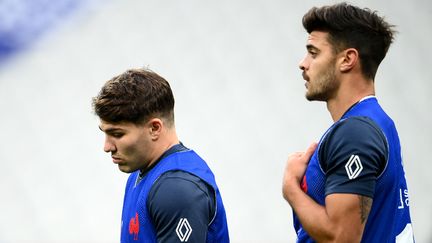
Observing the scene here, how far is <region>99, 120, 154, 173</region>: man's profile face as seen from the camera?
255 centimetres

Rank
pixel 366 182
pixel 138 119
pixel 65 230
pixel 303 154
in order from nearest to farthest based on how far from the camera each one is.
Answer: pixel 366 182 < pixel 303 154 < pixel 138 119 < pixel 65 230

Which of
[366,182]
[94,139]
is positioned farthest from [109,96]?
[94,139]

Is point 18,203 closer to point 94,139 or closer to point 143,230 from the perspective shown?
point 94,139

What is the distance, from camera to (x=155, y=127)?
258 cm

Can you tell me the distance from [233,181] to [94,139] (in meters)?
0.90

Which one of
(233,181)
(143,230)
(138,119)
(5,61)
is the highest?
(5,61)

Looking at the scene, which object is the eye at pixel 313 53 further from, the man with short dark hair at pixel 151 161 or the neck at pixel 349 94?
the man with short dark hair at pixel 151 161

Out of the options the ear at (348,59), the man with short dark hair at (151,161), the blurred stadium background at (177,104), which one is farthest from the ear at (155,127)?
the blurred stadium background at (177,104)

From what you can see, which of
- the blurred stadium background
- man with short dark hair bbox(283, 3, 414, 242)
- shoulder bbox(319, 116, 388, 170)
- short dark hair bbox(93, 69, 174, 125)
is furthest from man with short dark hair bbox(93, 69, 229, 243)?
the blurred stadium background

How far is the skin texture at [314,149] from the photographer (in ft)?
7.20

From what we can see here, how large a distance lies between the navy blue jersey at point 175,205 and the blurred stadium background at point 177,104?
8.02 feet

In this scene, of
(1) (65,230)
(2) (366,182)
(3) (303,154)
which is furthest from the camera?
(1) (65,230)

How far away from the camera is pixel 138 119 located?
2551 millimetres

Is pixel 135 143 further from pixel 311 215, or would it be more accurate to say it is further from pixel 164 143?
pixel 311 215
